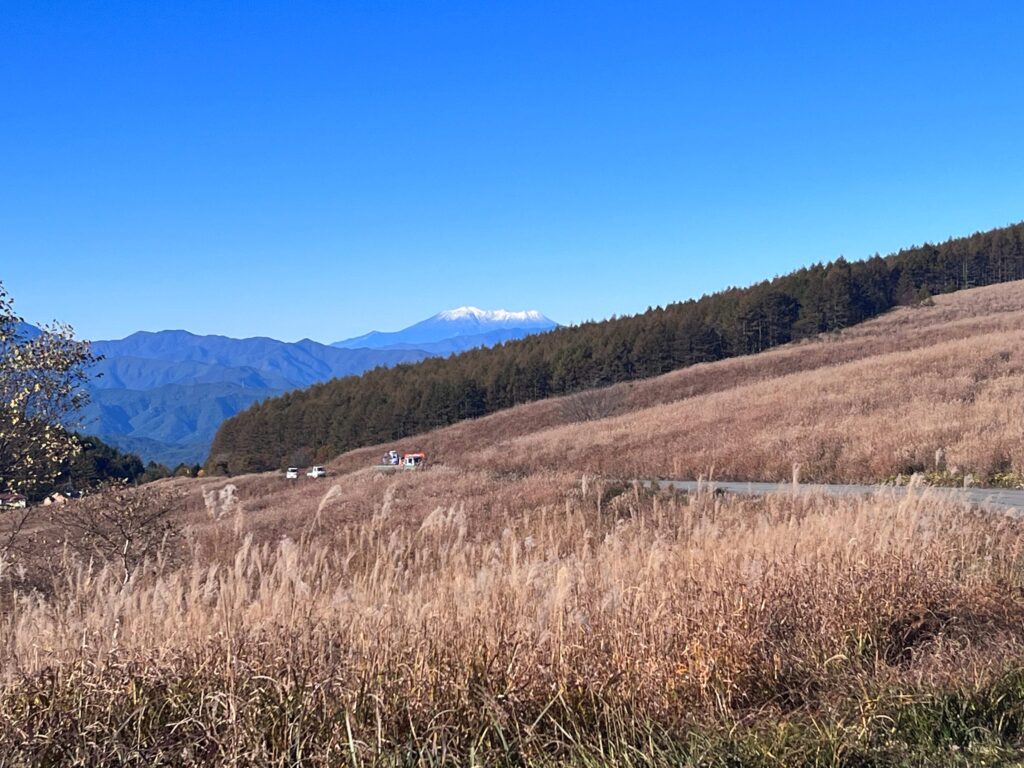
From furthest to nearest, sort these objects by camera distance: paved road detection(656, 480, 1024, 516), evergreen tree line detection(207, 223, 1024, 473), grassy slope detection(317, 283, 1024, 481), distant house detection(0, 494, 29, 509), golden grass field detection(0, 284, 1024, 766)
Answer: evergreen tree line detection(207, 223, 1024, 473) < grassy slope detection(317, 283, 1024, 481) < distant house detection(0, 494, 29, 509) < paved road detection(656, 480, 1024, 516) < golden grass field detection(0, 284, 1024, 766)

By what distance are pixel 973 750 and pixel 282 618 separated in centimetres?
315

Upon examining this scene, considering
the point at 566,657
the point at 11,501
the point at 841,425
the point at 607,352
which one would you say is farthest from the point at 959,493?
the point at 607,352

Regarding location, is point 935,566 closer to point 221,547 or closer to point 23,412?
point 221,547

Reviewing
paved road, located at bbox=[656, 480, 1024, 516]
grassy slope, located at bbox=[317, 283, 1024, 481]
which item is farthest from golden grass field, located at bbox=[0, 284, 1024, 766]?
grassy slope, located at bbox=[317, 283, 1024, 481]

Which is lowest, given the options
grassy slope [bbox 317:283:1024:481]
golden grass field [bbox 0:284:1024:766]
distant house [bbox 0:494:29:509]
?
grassy slope [bbox 317:283:1024:481]

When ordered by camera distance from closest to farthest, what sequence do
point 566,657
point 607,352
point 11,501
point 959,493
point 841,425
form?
point 566,657
point 11,501
point 959,493
point 841,425
point 607,352

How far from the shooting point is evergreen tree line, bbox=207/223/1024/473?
78.9 m

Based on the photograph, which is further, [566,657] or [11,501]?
[11,501]

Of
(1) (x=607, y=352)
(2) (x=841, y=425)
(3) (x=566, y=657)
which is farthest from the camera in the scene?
(1) (x=607, y=352)

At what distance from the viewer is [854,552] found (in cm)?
536

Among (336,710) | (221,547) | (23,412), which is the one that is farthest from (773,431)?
(336,710)

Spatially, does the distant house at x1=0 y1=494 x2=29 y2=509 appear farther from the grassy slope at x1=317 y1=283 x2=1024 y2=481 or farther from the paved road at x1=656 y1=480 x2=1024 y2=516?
the grassy slope at x1=317 y1=283 x2=1024 y2=481

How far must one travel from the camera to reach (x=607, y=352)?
3088 inches

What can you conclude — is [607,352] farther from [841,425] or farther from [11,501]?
[11,501]
